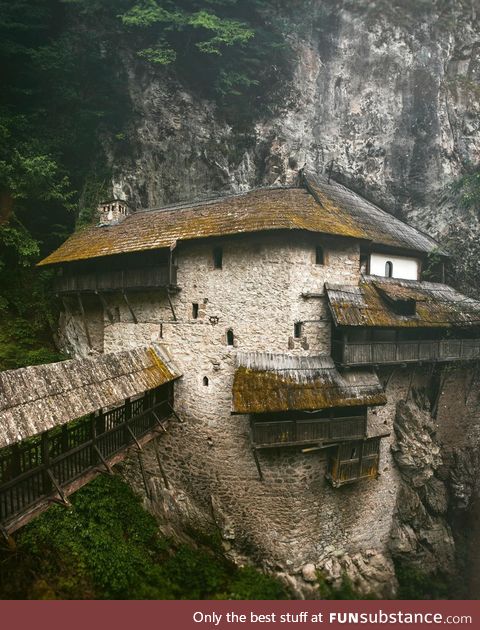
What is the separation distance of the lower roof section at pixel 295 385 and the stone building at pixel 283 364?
0.04 m

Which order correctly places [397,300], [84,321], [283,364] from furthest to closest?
[84,321]
[397,300]
[283,364]

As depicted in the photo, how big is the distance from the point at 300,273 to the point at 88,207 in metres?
10.8

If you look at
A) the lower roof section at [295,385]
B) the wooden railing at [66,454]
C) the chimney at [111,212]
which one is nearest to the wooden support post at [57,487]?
the wooden railing at [66,454]

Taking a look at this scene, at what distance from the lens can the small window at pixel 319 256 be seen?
12.2 m

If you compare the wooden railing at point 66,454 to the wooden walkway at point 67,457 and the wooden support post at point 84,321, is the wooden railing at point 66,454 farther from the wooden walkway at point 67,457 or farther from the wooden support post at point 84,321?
the wooden support post at point 84,321

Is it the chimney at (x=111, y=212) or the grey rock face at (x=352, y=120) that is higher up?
the grey rock face at (x=352, y=120)

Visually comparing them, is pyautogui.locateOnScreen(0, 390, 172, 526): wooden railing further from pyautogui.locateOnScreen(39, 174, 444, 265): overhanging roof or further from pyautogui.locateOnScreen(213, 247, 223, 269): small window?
pyautogui.locateOnScreen(39, 174, 444, 265): overhanging roof

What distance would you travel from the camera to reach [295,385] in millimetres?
11094

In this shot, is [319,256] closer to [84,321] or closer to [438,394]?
[438,394]

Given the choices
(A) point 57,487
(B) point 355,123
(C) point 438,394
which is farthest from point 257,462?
(B) point 355,123

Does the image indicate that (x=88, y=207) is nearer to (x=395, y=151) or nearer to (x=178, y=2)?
(x=178, y=2)

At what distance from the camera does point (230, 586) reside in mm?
11031

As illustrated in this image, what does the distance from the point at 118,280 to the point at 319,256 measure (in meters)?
7.05

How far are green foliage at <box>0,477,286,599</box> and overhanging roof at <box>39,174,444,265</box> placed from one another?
817 cm
